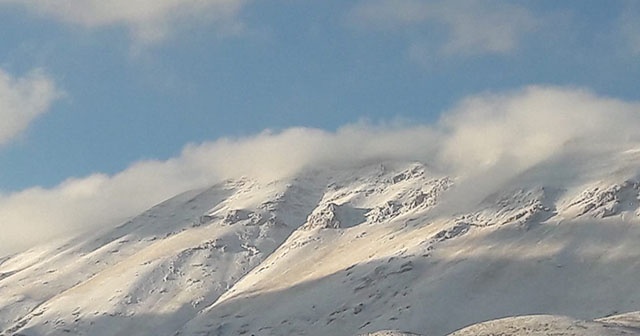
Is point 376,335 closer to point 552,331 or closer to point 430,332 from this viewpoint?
point 552,331

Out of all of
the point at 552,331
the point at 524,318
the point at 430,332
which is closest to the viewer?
the point at 552,331

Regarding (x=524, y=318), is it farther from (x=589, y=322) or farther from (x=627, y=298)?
(x=627, y=298)

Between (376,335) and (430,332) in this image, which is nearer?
(376,335)

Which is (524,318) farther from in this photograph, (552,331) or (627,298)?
(627,298)

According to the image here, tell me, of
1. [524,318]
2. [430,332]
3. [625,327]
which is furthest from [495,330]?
[430,332]

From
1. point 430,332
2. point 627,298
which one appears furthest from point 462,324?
point 627,298

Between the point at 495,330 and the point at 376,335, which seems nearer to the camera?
the point at 495,330

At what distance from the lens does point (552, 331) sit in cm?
7106

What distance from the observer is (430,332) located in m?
→ 194

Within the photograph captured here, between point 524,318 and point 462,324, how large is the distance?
400 feet

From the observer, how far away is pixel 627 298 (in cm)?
19662

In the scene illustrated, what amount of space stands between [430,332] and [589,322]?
121789mm

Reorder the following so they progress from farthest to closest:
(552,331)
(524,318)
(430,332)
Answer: (430,332) → (524,318) → (552,331)

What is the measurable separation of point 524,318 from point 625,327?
21.5ft
